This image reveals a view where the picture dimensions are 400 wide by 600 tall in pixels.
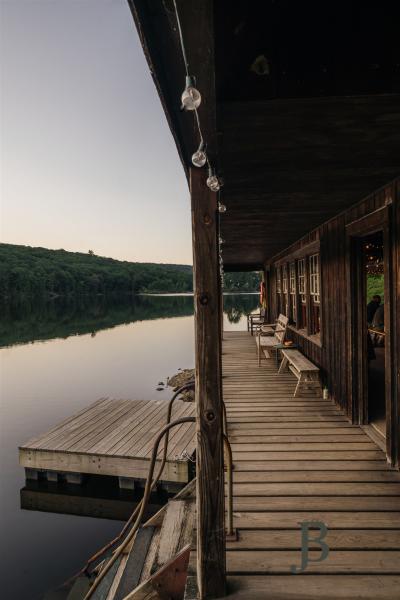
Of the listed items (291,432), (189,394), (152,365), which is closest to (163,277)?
(152,365)

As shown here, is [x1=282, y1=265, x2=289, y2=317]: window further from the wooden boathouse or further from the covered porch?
the covered porch

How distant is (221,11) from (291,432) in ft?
15.3

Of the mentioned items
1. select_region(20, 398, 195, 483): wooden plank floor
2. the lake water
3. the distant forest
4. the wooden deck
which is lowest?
the lake water

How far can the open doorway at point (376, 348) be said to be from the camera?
16.2ft

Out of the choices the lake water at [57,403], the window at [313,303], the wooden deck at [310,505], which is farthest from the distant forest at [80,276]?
the wooden deck at [310,505]

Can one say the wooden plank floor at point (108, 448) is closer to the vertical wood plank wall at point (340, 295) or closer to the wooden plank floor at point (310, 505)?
the wooden plank floor at point (310, 505)

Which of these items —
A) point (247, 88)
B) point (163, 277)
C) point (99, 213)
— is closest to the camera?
point (247, 88)

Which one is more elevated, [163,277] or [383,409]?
[163,277]

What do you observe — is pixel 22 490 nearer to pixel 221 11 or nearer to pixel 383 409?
pixel 383 409

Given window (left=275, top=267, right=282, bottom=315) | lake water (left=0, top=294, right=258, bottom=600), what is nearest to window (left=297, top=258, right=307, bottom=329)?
window (left=275, top=267, right=282, bottom=315)

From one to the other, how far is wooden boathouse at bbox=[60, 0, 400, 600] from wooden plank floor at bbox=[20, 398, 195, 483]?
1.84 meters

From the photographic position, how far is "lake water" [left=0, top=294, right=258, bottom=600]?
19.8ft

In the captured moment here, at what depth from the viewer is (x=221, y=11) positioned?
5.23ft

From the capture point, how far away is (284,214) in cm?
525
